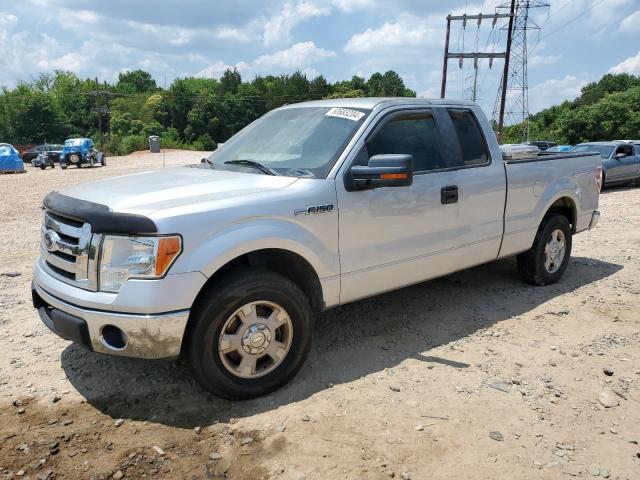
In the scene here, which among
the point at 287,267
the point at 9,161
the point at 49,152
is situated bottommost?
the point at 287,267

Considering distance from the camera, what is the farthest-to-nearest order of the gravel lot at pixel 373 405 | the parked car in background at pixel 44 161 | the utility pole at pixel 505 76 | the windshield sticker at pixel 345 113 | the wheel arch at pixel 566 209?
the parked car in background at pixel 44 161, the utility pole at pixel 505 76, the wheel arch at pixel 566 209, the windshield sticker at pixel 345 113, the gravel lot at pixel 373 405

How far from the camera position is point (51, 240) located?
344 cm

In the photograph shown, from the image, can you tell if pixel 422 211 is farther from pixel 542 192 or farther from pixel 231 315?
pixel 542 192

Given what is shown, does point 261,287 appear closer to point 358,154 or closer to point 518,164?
point 358,154

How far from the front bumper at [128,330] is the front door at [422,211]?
127 centimetres

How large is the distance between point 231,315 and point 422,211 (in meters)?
1.78

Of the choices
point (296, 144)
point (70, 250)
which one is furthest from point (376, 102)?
point (70, 250)

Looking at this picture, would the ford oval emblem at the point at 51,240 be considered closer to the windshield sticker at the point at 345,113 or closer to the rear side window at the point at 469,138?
the windshield sticker at the point at 345,113

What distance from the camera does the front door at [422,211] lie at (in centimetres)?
388

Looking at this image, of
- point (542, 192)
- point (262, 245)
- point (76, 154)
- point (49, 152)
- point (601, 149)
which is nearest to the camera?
point (262, 245)

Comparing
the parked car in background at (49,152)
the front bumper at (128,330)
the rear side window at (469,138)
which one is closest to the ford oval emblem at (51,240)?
the front bumper at (128,330)

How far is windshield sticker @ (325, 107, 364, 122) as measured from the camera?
13.4 ft

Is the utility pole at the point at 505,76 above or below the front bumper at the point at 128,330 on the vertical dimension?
above

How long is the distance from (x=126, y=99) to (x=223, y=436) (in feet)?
326
